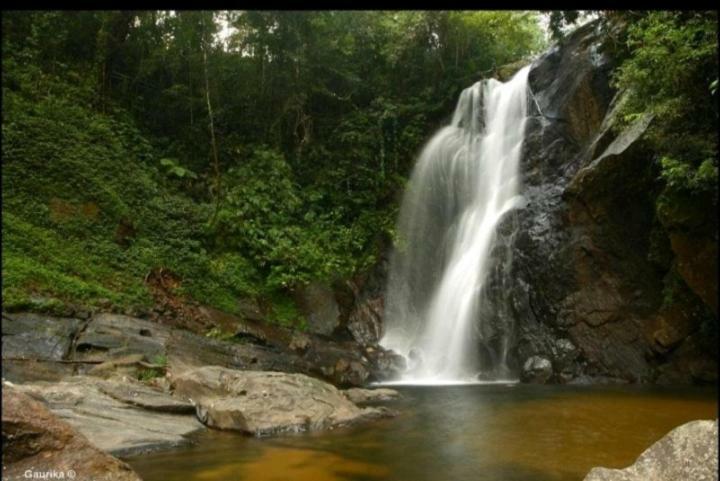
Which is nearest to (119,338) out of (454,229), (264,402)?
(264,402)

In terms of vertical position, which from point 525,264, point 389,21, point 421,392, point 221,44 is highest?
point 389,21

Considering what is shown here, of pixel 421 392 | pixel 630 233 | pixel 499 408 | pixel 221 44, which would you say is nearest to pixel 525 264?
pixel 630 233

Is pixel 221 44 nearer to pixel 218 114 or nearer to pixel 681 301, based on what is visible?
pixel 218 114

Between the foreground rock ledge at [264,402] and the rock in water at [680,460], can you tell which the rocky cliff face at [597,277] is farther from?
the rock in water at [680,460]

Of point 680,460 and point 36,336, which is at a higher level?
point 36,336

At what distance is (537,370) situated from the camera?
11820 mm

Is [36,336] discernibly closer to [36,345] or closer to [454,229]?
[36,345]

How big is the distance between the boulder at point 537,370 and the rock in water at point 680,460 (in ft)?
24.3

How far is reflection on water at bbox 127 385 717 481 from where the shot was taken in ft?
17.5

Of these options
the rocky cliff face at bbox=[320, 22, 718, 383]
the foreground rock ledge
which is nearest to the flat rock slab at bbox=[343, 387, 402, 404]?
the foreground rock ledge

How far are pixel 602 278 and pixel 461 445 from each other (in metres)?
7.28

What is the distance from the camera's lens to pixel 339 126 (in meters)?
18.8

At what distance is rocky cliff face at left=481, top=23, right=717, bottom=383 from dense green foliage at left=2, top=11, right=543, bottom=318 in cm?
462

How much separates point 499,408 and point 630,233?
19.8 feet
